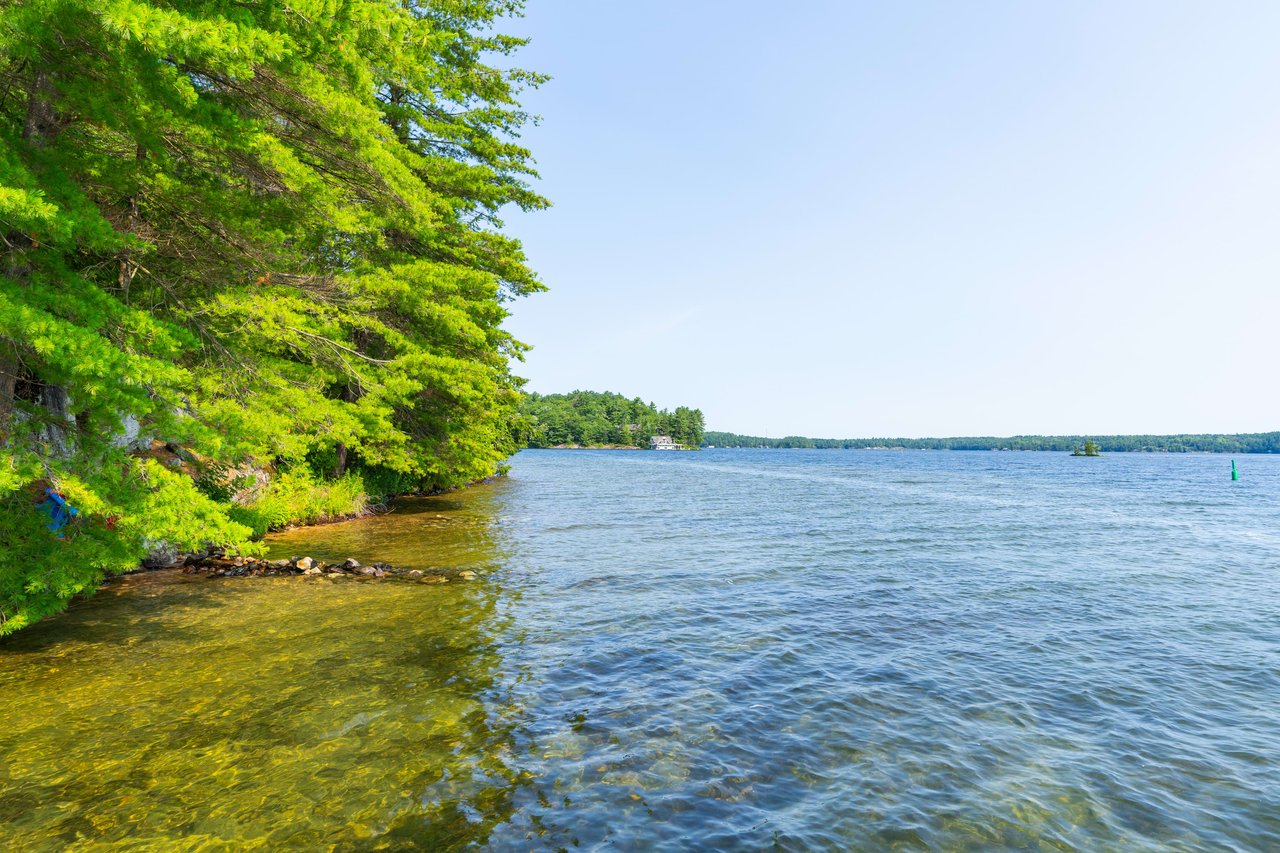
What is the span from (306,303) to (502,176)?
672 inches

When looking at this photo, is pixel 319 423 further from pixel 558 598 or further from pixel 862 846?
pixel 862 846

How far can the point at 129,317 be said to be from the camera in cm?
788

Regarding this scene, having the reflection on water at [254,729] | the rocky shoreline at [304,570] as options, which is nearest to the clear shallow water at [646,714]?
the reflection on water at [254,729]

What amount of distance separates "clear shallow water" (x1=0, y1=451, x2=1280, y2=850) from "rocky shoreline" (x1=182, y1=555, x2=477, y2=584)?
0.78m

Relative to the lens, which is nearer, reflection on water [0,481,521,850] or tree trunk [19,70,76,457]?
reflection on water [0,481,521,850]

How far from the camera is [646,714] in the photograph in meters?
7.30

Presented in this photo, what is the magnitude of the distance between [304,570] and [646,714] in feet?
32.1

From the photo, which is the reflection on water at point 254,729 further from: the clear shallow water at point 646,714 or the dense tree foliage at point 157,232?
the dense tree foliage at point 157,232

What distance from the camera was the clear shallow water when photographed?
203 inches

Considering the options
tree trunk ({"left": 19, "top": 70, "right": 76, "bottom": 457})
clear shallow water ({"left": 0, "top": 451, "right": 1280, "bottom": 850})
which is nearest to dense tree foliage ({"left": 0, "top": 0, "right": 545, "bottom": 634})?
tree trunk ({"left": 19, "top": 70, "right": 76, "bottom": 457})

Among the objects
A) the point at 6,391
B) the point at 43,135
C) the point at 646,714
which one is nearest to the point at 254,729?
the point at 646,714

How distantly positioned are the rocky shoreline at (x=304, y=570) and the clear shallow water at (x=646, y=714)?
0.78 meters

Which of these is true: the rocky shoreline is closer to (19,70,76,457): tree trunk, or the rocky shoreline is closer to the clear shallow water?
the clear shallow water

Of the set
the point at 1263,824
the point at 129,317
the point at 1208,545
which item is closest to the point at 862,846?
the point at 1263,824
